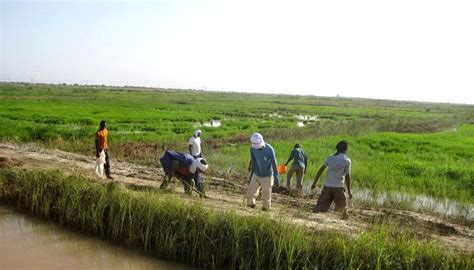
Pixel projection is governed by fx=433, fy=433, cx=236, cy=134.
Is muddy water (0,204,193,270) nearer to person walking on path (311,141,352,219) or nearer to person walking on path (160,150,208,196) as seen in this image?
person walking on path (160,150,208,196)

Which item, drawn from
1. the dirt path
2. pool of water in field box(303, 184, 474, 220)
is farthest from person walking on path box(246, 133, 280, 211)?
pool of water in field box(303, 184, 474, 220)

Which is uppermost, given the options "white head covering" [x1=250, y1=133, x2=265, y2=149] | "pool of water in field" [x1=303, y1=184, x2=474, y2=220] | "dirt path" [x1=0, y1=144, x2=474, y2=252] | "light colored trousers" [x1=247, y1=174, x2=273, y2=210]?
"white head covering" [x1=250, y1=133, x2=265, y2=149]

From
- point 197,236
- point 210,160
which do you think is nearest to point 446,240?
point 197,236

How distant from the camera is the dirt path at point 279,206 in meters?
7.04

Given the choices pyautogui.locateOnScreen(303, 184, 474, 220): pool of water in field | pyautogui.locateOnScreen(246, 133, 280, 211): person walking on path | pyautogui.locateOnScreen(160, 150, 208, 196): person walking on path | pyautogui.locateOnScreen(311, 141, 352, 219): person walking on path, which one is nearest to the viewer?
pyautogui.locateOnScreen(311, 141, 352, 219): person walking on path

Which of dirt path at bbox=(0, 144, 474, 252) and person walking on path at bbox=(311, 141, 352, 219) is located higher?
person walking on path at bbox=(311, 141, 352, 219)

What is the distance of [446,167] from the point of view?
571 inches

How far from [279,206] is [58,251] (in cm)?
432

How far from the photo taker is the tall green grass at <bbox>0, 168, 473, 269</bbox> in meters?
5.16

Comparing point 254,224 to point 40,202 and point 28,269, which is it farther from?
point 40,202

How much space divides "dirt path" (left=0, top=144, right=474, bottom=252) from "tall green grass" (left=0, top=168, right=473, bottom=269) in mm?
672

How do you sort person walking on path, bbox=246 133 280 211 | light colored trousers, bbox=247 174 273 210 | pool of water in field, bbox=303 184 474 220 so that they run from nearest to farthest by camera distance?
1. person walking on path, bbox=246 133 280 211
2. light colored trousers, bbox=247 174 273 210
3. pool of water in field, bbox=303 184 474 220

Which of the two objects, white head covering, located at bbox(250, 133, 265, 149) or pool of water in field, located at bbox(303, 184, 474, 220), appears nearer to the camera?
white head covering, located at bbox(250, 133, 265, 149)

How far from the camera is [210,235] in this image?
20.0ft
